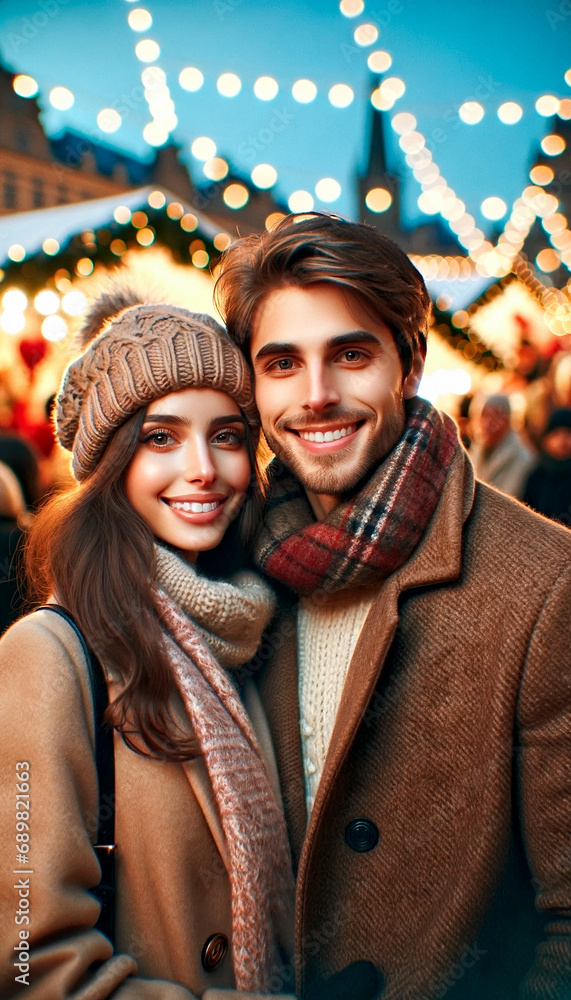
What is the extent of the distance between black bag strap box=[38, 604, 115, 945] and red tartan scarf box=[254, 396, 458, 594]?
21.1 inches

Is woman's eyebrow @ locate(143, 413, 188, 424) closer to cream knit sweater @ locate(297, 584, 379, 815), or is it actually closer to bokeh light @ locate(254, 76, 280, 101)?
cream knit sweater @ locate(297, 584, 379, 815)

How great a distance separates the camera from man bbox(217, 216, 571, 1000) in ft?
5.02

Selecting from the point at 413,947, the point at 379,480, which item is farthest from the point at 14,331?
the point at 413,947

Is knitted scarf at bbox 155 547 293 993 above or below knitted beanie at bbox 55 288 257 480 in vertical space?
below

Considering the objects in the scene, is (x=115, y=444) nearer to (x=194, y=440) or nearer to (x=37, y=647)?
(x=194, y=440)

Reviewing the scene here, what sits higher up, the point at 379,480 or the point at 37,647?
the point at 379,480

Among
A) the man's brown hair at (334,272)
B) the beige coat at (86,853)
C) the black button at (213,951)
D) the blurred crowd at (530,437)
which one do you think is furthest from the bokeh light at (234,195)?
the black button at (213,951)

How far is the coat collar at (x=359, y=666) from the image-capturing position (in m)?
1.60

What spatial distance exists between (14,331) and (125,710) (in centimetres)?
337

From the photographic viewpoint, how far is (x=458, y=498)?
1798 mm

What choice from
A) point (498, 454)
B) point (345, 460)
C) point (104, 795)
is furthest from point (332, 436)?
point (498, 454)

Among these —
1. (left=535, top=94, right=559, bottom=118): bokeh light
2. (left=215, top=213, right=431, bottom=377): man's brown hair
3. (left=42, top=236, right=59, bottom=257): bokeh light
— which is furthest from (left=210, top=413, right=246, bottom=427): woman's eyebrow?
(left=535, top=94, right=559, bottom=118): bokeh light

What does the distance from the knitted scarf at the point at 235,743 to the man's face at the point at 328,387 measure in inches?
15.5

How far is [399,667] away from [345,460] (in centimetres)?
54
